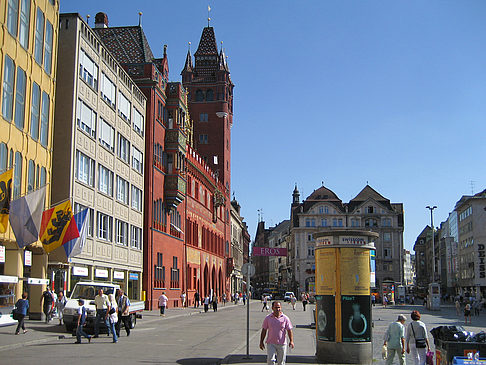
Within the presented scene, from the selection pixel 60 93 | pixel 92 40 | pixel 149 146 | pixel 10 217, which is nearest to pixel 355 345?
pixel 10 217

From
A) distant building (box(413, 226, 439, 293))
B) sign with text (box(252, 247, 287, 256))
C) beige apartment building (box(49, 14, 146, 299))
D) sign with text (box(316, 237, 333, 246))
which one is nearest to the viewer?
sign with text (box(316, 237, 333, 246))

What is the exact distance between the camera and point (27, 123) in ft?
94.8

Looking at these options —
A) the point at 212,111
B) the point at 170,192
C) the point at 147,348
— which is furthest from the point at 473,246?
the point at 147,348

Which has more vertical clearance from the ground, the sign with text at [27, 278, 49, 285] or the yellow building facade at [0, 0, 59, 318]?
the yellow building facade at [0, 0, 59, 318]

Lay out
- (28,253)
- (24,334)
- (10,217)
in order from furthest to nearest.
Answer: (28,253)
(10,217)
(24,334)

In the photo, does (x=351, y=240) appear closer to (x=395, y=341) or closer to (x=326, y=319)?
(x=326, y=319)

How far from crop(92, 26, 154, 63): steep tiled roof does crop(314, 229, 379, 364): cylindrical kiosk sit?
3846 centimetres

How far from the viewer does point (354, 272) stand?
53.0ft

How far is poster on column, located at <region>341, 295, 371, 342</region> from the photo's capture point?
15.8 meters

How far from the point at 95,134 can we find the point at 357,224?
89105 millimetres

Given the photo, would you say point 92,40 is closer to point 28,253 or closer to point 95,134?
point 95,134

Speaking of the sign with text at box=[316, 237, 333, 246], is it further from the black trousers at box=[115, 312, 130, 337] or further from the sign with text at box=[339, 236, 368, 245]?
the black trousers at box=[115, 312, 130, 337]

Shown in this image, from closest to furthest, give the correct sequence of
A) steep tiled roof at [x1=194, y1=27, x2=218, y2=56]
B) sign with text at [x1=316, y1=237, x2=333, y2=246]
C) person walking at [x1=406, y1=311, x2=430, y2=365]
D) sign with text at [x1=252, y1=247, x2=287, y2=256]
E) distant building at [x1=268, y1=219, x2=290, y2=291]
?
1. person walking at [x1=406, y1=311, x2=430, y2=365]
2. sign with text at [x1=316, y1=237, x2=333, y2=246]
3. sign with text at [x1=252, y1=247, x2=287, y2=256]
4. steep tiled roof at [x1=194, y1=27, x2=218, y2=56]
5. distant building at [x1=268, y1=219, x2=290, y2=291]

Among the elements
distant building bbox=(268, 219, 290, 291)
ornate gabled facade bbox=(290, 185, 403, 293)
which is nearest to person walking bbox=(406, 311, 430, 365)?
ornate gabled facade bbox=(290, 185, 403, 293)
